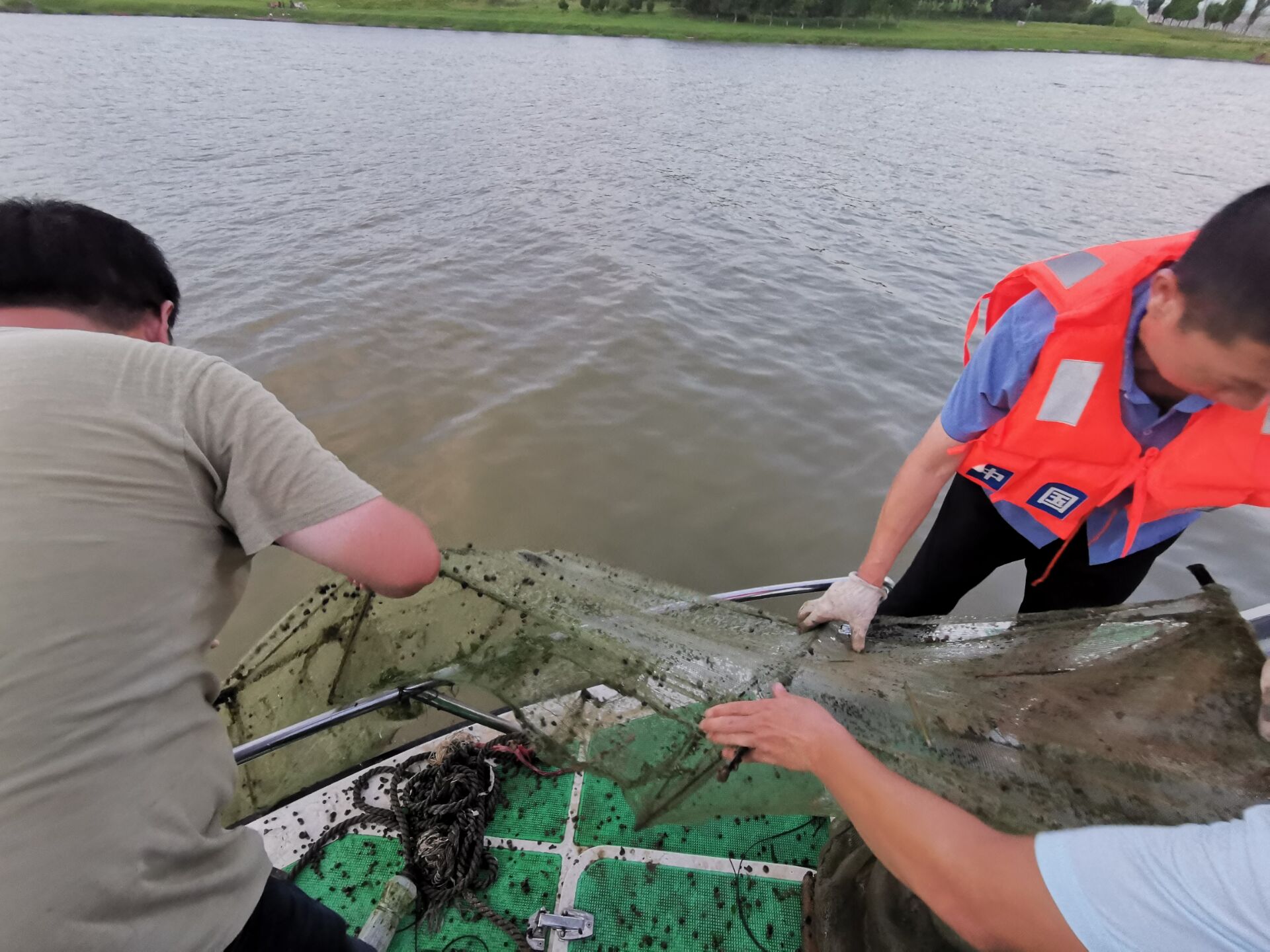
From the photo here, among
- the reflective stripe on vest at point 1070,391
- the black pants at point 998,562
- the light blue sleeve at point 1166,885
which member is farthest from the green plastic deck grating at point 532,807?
the reflective stripe on vest at point 1070,391

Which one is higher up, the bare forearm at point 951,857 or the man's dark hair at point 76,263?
→ the man's dark hair at point 76,263

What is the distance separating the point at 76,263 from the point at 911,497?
2.49 meters

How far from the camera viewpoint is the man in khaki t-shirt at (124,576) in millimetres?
949

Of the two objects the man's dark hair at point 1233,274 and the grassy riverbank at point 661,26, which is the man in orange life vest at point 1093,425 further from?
the grassy riverbank at point 661,26

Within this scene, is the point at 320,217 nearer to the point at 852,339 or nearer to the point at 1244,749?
the point at 852,339

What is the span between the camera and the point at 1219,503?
1950 mm

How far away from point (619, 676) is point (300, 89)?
2314cm

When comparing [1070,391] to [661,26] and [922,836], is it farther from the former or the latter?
[661,26]

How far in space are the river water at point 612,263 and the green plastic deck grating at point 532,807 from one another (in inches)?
73.0

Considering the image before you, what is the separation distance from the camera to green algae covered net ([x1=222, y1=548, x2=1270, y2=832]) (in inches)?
54.8

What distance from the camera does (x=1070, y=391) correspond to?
1.93m

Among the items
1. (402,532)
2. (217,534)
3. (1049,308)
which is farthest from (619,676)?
(1049,308)

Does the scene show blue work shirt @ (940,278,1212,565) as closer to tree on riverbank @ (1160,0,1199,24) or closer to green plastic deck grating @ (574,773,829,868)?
green plastic deck grating @ (574,773,829,868)

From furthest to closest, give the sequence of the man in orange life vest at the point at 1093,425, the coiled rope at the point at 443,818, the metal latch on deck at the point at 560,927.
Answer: the coiled rope at the point at 443,818, the metal latch on deck at the point at 560,927, the man in orange life vest at the point at 1093,425
